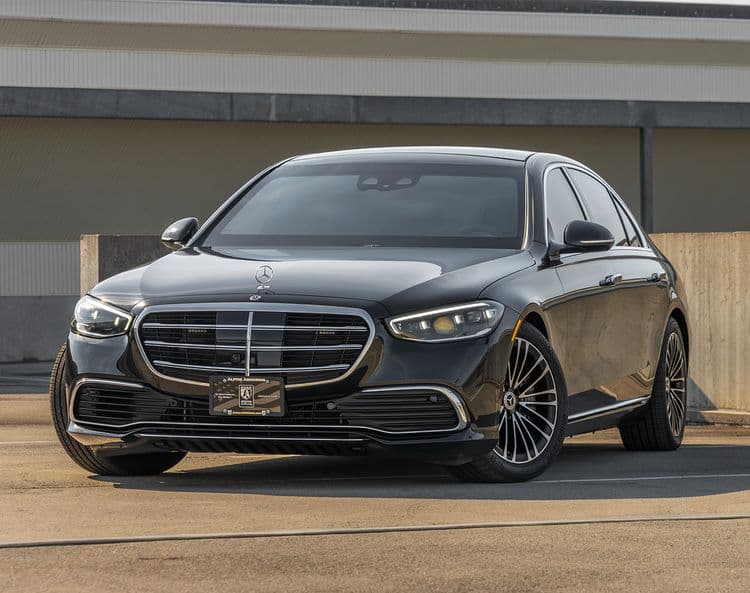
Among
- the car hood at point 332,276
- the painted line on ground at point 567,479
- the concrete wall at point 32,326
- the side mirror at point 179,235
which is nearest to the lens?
the car hood at point 332,276

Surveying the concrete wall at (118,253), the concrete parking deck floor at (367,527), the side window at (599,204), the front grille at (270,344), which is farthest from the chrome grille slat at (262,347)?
the concrete wall at (118,253)

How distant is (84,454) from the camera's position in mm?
9492

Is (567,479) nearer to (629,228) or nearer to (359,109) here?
(629,228)

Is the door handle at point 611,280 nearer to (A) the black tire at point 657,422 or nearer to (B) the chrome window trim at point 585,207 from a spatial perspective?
(B) the chrome window trim at point 585,207

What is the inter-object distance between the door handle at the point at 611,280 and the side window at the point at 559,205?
37 centimetres

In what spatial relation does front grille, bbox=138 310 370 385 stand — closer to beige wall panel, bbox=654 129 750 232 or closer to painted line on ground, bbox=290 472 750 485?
painted line on ground, bbox=290 472 750 485

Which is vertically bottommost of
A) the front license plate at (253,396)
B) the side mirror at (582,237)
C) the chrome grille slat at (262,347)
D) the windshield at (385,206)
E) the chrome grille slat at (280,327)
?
the front license plate at (253,396)

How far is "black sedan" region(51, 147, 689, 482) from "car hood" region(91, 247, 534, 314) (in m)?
0.01

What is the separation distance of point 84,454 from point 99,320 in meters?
0.75

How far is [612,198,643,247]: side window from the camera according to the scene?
11.8m

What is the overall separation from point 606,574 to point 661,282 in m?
5.34

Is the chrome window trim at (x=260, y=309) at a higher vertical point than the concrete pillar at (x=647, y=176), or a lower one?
lower

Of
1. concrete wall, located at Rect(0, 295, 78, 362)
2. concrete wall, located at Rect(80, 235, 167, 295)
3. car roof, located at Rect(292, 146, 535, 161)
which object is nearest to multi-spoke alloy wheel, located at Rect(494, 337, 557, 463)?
car roof, located at Rect(292, 146, 535, 161)

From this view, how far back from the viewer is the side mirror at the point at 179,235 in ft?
33.7
